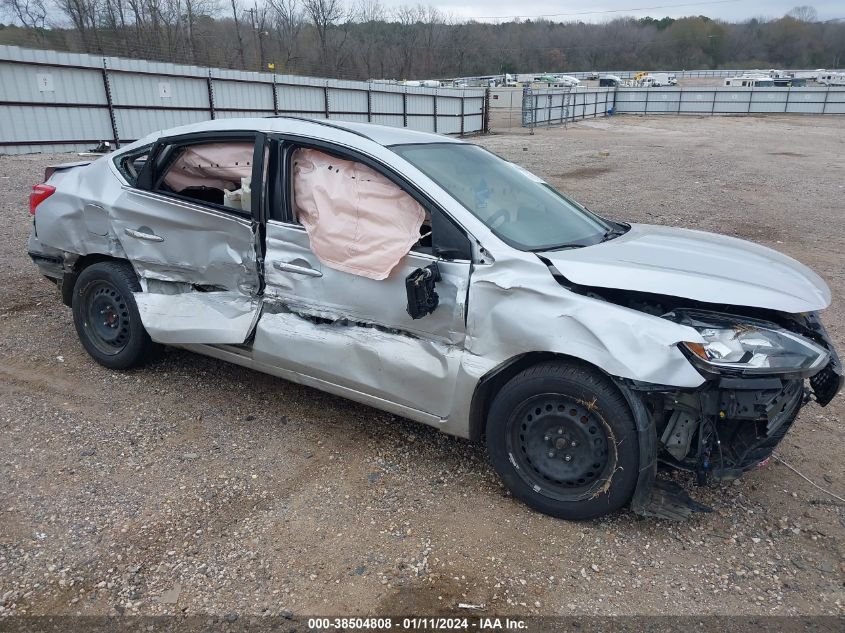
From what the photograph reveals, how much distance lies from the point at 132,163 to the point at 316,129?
1637 mm

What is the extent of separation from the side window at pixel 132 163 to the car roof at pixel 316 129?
0.33 m

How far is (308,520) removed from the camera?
3.01 metres

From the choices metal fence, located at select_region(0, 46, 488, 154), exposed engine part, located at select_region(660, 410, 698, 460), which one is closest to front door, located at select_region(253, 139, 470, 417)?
exposed engine part, located at select_region(660, 410, 698, 460)

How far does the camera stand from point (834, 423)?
3.96m

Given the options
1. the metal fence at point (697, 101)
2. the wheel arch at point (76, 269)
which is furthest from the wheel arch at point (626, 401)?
the metal fence at point (697, 101)

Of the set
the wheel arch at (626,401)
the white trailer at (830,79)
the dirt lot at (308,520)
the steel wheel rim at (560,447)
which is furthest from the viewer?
the white trailer at (830,79)

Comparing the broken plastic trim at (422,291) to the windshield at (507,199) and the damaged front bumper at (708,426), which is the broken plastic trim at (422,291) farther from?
the damaged front bumper at (708,426)

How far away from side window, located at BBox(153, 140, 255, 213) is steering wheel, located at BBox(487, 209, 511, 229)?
1561 mm

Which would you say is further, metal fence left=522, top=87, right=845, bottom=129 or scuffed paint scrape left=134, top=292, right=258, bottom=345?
metal fence left=522, top=87, right=845, bottom=129

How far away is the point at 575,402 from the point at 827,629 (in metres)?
1.27

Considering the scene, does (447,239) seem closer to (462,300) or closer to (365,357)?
(462,300)

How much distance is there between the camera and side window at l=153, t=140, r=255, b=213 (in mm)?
3902

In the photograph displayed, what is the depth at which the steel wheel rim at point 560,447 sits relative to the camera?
2840 mm

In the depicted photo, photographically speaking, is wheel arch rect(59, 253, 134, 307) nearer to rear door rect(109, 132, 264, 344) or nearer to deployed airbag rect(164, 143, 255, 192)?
rear door rect(109, 132, 264, 344)
